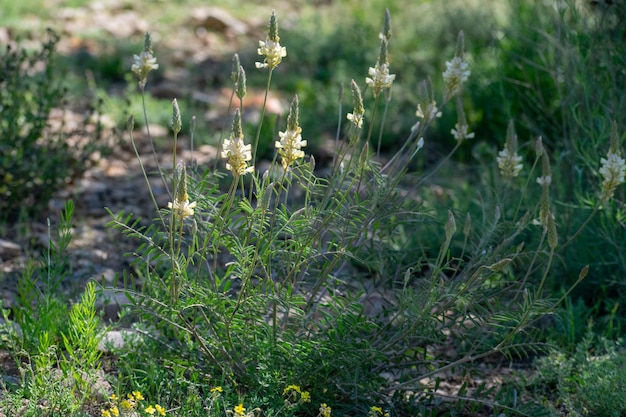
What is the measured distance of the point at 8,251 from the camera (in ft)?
12.6

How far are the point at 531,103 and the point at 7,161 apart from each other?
2711mm

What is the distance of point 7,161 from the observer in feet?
13.2

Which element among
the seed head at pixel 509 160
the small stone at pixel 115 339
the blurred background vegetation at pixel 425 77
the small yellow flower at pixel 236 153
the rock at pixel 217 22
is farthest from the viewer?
the rock at pixel 217 22

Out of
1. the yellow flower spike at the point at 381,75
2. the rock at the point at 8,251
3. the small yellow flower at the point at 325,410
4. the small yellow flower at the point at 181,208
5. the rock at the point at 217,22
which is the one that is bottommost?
the rock at the point at 217,22

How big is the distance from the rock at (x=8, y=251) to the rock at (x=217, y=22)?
169 inches

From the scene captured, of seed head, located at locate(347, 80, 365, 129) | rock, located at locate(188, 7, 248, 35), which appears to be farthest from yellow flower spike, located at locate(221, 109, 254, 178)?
rock, located at locate(188, 7, 248, 35)

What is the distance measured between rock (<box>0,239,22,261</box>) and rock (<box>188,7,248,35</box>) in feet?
14.1

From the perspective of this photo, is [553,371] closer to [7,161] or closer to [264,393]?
[264,393]

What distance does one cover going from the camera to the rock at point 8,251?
382cm

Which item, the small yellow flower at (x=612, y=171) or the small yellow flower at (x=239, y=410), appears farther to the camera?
the small yellow flower at (x=612, y=171)

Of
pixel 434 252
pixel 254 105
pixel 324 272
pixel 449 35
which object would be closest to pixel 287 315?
pixel 324 272

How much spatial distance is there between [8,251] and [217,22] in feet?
14.6

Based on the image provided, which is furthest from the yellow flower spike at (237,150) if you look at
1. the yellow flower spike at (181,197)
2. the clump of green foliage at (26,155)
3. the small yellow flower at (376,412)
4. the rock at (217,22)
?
the rock at (217,22)

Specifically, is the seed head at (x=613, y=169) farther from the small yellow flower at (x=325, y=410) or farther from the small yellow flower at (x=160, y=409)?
the small yellow flower at (x=160, y=409)
